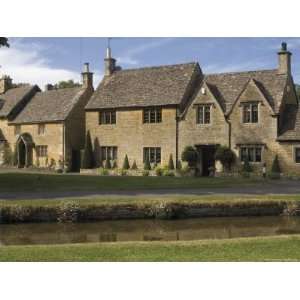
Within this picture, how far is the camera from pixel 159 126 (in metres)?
36.3

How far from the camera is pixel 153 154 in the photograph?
36375mm

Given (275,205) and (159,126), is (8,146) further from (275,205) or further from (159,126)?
(275,205)

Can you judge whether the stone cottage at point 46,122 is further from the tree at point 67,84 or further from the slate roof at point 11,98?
the tree at point 67,84

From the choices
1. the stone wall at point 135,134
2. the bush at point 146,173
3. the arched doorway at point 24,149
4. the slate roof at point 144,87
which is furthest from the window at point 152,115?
the arched doorway at point 24,149

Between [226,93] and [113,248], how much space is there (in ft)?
81.8

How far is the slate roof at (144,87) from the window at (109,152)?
321cm

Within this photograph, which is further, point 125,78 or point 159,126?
point 125,78

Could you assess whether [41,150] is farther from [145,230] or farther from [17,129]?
[145,230]

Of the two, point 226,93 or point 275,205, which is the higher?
point 226,93

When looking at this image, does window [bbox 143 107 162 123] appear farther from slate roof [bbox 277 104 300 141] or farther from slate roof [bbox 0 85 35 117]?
slate roof [bbox 0 85 35 117]

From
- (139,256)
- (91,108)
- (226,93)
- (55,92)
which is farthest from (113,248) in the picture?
(55,92)

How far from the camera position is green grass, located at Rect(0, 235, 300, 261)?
10.5 m

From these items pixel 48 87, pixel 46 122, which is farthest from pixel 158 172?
pixel 48 87

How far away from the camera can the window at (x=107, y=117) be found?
38341mm
